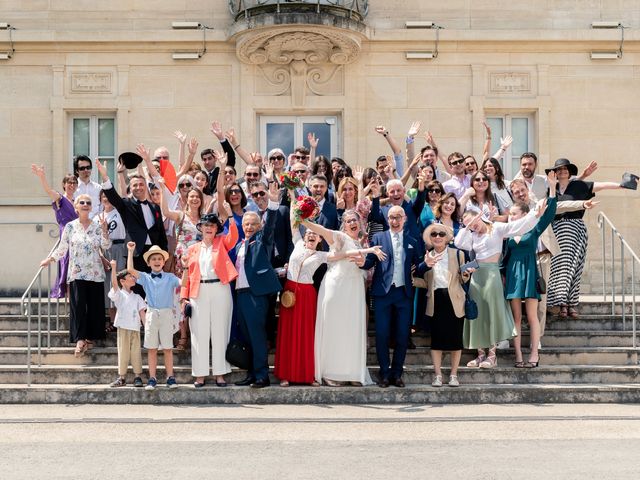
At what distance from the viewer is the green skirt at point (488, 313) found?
993 cm

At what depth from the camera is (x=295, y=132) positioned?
50.5ft

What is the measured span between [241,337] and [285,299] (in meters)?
0.63

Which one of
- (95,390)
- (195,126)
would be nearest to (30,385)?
(95,390)

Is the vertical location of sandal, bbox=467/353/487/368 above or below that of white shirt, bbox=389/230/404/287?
below

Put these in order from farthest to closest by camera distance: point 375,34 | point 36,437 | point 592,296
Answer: point 375,34
point 592,296
point 36,437

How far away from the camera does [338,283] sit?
9.80 meters

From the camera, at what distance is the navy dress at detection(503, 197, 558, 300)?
1002 cm

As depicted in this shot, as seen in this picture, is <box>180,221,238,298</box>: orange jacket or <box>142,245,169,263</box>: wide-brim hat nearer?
<box>180,221,238,298</box>: orange jacket

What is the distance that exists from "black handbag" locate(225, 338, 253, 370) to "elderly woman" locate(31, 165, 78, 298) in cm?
231

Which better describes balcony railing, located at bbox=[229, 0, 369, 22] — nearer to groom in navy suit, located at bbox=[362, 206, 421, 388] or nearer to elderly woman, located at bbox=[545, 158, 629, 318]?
elderly woman, located at bbox=[545, 158, 629, 318]

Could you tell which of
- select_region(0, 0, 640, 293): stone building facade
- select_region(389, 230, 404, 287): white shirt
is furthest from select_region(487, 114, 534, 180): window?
select_region(389, 230, 404, 287): white shirt

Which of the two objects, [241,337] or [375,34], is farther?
[375,34]

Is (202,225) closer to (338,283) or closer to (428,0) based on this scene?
(338,283)

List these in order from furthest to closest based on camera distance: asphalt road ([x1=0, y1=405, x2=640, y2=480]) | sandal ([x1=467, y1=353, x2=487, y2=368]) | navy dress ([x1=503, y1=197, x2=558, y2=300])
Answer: sandal ([x1=467, y1=353, x2=487, y2=368]) → navy dress ([x1=503, y1=197, x2=558, y2=300]) → asphalt road ([x1=0, y1=405, x2=640, y2=480])
